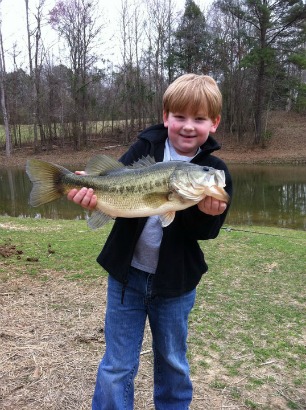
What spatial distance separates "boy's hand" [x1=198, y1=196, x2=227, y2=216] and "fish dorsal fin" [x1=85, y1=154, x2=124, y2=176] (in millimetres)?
615

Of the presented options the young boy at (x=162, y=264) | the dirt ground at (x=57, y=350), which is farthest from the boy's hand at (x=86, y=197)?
the dirt ground at (x=57, y=350)

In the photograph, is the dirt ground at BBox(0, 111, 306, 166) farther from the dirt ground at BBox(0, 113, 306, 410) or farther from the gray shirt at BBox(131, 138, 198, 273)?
the gray shirt at BBox(131, 138, 198, 273)

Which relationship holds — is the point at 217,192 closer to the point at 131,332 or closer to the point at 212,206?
the point at 212,206


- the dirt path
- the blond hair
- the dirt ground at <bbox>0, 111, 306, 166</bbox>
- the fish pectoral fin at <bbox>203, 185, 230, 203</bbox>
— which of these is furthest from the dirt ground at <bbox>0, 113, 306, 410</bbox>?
the dirt ground at <bbox>0, 111, 306, 166</bbox>

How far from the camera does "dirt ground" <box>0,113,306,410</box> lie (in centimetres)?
312

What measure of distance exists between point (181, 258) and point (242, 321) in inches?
95.0

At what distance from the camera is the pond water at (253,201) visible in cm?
1443

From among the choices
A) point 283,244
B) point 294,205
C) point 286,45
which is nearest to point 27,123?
point 286,45

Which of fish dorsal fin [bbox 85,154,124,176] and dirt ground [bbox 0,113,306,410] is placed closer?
fish dorsal fin [bbox 85,154,124,176]

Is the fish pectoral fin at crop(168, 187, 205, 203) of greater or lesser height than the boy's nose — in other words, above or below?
below

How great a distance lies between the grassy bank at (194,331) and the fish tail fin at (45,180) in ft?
5.17

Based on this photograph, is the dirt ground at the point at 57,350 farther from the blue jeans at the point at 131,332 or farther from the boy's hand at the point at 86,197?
the boy's hand at the point at 86,197

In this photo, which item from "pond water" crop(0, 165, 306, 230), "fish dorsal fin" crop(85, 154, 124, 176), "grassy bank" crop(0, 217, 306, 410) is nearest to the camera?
"fish dorsal fin" crop(85, 154, 124, 176)

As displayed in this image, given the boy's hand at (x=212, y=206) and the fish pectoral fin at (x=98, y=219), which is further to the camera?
the fish pectoral fin at (x=98, y=219)
